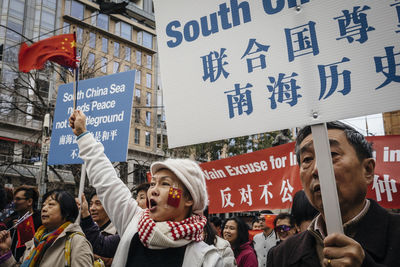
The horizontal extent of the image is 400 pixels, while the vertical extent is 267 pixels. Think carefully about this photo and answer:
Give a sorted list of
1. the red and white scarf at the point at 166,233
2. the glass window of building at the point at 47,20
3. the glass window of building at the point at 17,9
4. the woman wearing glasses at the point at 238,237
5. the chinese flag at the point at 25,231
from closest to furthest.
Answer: the red and white scarf at the point at 166,233, the chinese flag at the point at 25,231, the woman wearing glasses at the point at 238,237, the glass window of building at the point at 17,9, the glass window of building at the point at 47,20

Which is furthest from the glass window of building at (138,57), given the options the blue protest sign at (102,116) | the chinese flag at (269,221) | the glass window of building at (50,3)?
the blue protest sign at (102,116)

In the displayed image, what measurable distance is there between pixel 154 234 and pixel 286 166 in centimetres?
368

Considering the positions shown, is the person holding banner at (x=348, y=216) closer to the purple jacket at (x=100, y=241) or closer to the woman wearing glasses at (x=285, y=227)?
the purple jacket at (x=100, y=241)

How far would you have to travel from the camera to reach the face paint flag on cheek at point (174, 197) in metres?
2.08

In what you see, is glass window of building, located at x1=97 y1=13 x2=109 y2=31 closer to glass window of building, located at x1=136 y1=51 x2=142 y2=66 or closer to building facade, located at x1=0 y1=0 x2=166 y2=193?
building facade, located at x1=0 y1=0 x2=166 y2=193

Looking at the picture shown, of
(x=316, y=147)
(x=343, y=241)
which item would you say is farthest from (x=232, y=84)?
(x=343, y=241)

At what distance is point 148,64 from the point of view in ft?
132

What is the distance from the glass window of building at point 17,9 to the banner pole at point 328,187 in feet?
107

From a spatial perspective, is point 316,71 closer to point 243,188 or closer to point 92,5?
point 243,188

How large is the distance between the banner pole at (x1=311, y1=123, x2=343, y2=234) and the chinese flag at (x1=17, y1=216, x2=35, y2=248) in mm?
3518

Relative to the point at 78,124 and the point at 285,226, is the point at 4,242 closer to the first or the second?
the point at 78,124

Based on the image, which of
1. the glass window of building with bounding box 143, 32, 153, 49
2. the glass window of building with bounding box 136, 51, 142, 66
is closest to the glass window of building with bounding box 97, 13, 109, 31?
the glass window of building with bounding box 136, 51, 142, 66

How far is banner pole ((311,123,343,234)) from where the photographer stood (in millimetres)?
1325

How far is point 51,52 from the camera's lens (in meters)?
4.23
